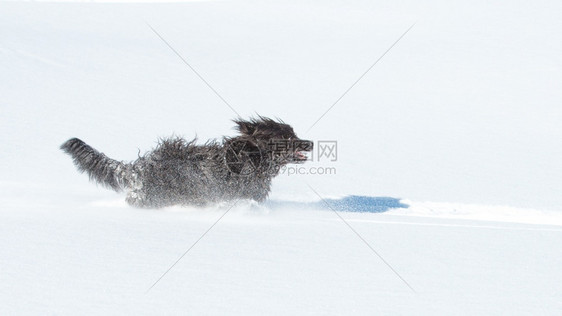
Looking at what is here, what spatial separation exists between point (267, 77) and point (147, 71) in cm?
262

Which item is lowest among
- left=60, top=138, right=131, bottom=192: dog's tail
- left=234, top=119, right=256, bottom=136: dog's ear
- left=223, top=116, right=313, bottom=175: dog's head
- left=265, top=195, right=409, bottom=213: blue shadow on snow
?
left=265, top=195, right=409, bottom=213: blue shadow on snow

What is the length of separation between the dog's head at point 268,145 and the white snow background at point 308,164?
52cm

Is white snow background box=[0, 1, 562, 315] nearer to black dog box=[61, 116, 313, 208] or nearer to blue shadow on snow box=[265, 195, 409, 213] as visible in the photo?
blue shadow on snow box=[265, 195, 409, 213]

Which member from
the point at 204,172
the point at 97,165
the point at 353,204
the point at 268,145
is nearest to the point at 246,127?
the point at 268,145

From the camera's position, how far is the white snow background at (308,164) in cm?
359

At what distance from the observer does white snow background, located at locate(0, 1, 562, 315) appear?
11.8 feet

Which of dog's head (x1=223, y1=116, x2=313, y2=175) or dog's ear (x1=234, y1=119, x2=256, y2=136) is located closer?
dog's head (x1=223, y1=116, x2=313, y2=175)

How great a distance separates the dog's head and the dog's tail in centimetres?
132

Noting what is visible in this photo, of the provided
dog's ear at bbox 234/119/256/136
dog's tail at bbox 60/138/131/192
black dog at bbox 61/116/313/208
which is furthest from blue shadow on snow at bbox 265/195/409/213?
dog's tail at bbox 60/138/131/192

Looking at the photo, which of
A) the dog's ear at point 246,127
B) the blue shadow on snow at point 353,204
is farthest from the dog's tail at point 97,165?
the blue shadow on snow at point 353,204

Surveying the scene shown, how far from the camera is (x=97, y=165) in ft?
19.9

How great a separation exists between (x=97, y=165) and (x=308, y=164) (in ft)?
9.35

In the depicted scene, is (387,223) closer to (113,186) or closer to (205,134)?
(113,186)

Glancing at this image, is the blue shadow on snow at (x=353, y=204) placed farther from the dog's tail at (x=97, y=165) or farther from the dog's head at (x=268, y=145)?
the dog's tail at (x=97, y=165)
